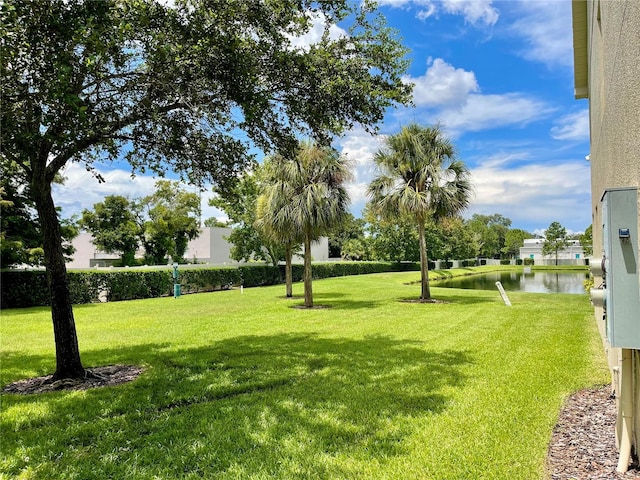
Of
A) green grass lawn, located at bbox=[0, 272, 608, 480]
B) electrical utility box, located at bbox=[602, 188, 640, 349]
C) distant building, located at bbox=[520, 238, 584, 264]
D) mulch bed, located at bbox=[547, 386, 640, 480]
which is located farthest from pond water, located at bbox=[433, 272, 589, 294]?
distant building, located at bbox=[520, 238, 584, 264]

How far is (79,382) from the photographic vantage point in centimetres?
569

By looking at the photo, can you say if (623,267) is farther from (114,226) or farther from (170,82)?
(114,226)

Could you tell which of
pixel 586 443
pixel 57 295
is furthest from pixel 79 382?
pixel 586 443

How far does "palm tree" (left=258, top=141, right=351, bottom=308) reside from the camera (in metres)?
12.5

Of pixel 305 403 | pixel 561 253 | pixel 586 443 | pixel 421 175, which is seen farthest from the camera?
pixel 561 253

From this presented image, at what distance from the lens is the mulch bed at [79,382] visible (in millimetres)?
5480

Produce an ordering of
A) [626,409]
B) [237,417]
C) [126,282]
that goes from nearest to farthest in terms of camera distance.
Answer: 1. [626,409]
2. [237,417]
3. [126,282]

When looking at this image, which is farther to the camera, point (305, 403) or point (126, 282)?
point (126, 282)

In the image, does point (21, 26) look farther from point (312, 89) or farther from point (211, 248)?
point (211, 248)

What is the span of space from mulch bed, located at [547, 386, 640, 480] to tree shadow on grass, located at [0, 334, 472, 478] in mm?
1104

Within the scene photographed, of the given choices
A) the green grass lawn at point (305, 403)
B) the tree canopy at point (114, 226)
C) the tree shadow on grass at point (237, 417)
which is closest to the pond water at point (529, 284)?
the green grass lawn at point (305, 403)

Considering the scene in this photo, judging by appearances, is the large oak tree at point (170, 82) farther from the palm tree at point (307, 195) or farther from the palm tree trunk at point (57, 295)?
the palm tree at point (307, 195)

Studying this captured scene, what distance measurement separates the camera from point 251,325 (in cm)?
1038

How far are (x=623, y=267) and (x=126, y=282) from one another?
19281 mm
